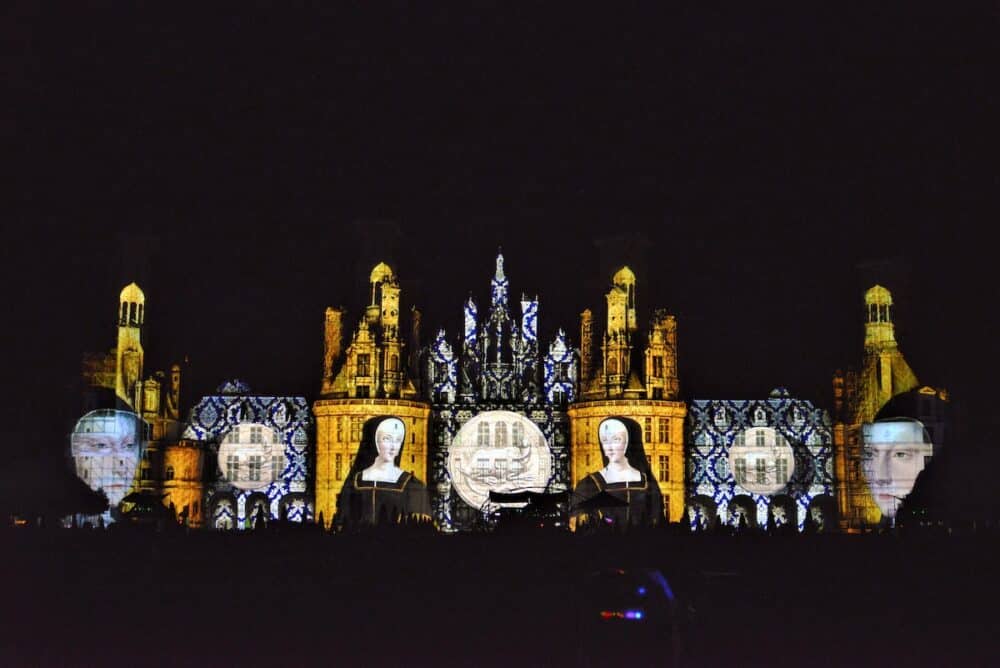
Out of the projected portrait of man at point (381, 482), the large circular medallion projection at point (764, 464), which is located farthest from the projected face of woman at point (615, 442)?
the projected portrait of man at point (381, 482)

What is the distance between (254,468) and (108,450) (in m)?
4.69

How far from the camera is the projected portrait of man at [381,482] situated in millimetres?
42531

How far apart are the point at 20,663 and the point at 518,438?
28.9 metres

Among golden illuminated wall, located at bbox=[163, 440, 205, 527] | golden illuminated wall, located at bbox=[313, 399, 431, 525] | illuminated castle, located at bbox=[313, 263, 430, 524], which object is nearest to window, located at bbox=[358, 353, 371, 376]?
illuminated castle, located at bbox=[313, 263, 430, 524]

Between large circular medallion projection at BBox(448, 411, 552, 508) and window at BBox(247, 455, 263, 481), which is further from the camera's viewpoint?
window at BBox(247, 455, 263, 481)

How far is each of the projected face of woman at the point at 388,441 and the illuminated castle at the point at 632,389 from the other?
582 centimetres

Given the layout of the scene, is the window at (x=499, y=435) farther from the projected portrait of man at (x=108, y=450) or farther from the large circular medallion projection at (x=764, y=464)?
the projected portrait of man at (x=108, y=450)

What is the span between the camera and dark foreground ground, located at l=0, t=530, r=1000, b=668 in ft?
54.4

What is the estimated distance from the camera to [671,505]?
43.8 metres

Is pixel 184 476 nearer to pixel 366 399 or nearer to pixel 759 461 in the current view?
pixel 366 399

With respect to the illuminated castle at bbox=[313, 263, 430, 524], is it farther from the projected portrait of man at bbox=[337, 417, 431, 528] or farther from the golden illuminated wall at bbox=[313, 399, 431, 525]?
the projected portrait of man at bbox=[337, 417, 431, 528]

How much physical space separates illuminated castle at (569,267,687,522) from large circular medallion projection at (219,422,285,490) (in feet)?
32.8

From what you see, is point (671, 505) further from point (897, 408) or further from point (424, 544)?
point (424, 544)

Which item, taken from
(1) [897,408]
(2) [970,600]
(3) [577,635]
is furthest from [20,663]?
(1) [897,408]
